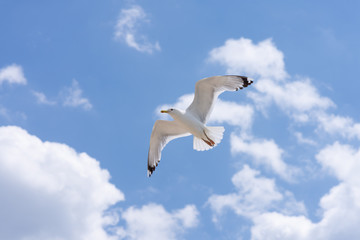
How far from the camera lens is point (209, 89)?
29.7 feet

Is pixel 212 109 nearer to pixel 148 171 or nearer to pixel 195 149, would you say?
pixel 195 149

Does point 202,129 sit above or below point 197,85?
below

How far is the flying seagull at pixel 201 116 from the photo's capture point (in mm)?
8961

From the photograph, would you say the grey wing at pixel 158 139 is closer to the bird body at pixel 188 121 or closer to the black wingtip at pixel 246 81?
the bird body at pixel 188 121

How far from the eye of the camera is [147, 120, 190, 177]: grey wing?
9.88 meters

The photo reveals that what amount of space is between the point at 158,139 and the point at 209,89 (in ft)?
5.76

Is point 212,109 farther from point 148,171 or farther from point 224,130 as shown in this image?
point 148,171

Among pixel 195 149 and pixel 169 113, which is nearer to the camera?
pixel 169 113

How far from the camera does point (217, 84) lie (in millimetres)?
9000

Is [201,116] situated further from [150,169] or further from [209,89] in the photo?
[150,169]

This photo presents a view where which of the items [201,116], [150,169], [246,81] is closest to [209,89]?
[201,116]

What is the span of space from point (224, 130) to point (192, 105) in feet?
2.76

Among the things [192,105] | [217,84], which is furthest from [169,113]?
[217,84]

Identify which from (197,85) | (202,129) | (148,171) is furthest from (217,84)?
(148,171)
